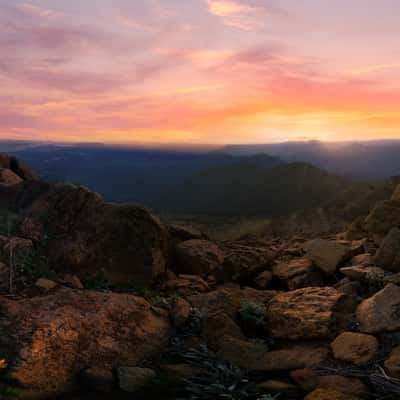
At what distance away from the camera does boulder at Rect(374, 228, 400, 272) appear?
398 inches

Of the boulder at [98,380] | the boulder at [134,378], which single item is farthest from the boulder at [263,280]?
the boulder at [98,380]

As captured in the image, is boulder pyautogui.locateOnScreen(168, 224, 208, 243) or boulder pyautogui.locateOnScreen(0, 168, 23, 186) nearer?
boulder pyautogui.locateOnScreen(168, 224, 208, 243)

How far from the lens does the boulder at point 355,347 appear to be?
23.9ft

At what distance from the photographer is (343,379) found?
6781mm

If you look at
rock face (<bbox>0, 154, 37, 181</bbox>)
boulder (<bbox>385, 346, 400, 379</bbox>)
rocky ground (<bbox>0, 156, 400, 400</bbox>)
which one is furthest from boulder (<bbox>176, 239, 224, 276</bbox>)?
rock face (<bbox>0, 154, 37, 181</bbox>)

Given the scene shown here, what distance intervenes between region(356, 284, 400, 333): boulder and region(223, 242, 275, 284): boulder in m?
3.95

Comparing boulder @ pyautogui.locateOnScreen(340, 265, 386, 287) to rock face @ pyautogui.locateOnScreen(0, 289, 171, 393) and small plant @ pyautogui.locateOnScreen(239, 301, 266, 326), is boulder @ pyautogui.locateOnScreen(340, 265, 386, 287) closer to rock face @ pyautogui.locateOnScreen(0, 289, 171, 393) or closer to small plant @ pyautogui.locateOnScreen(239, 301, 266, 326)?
small plant @ pyautogui.locateOnScreen(239, 301, 266, 326)

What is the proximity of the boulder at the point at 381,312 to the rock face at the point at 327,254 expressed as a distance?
2635 millimetres

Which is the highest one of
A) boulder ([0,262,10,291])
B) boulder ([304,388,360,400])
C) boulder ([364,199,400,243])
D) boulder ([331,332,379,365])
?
boulder ([364,199,400,243])

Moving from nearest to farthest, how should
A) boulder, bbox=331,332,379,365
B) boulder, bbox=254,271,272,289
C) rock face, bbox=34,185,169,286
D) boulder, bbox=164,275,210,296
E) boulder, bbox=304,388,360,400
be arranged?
boulder, bbox=304,388,360,400
boulder, bbox=331,332,379,365
boulder, bbox=164,275,210,296
rock face, bbox=34,185,169,286
boulder, bbox=254,271,272,289

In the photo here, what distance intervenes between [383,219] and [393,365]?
597 centimetres

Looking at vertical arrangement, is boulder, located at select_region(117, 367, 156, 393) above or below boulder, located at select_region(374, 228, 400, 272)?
below

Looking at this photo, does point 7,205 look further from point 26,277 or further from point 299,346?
point 299,346

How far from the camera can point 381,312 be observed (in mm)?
8094
